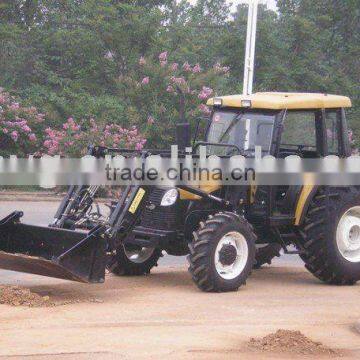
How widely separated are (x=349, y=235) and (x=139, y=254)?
277 centimetres

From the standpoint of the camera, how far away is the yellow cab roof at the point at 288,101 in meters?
12.2

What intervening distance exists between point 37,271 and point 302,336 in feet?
11.0

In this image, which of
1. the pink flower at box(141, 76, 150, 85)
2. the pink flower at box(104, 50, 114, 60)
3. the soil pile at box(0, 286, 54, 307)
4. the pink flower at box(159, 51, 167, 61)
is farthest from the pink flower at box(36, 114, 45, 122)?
the soil pile at box(0, 286, 54, 307)

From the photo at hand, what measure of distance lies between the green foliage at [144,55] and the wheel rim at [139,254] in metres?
14.2

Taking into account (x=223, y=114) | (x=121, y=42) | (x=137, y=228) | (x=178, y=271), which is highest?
(x=121, y=42)

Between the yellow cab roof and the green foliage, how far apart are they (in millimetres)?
14236

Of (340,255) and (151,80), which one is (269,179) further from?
(151,80)

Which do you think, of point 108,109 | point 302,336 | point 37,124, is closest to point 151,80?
point 108,109

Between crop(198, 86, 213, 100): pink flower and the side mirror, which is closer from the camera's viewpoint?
the side mirror

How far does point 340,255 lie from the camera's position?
40.4 ft

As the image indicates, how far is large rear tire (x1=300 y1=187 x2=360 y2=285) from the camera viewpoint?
480 inches

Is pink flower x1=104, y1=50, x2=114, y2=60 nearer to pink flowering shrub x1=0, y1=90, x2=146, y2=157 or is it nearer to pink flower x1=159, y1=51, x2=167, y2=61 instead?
pink flower x1=159, y1=51, x2=167, y2=61

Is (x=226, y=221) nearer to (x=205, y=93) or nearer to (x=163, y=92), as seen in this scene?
(x=205, y=93)

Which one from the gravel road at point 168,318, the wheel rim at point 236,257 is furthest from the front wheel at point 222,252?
the gravel road at point 168,318
